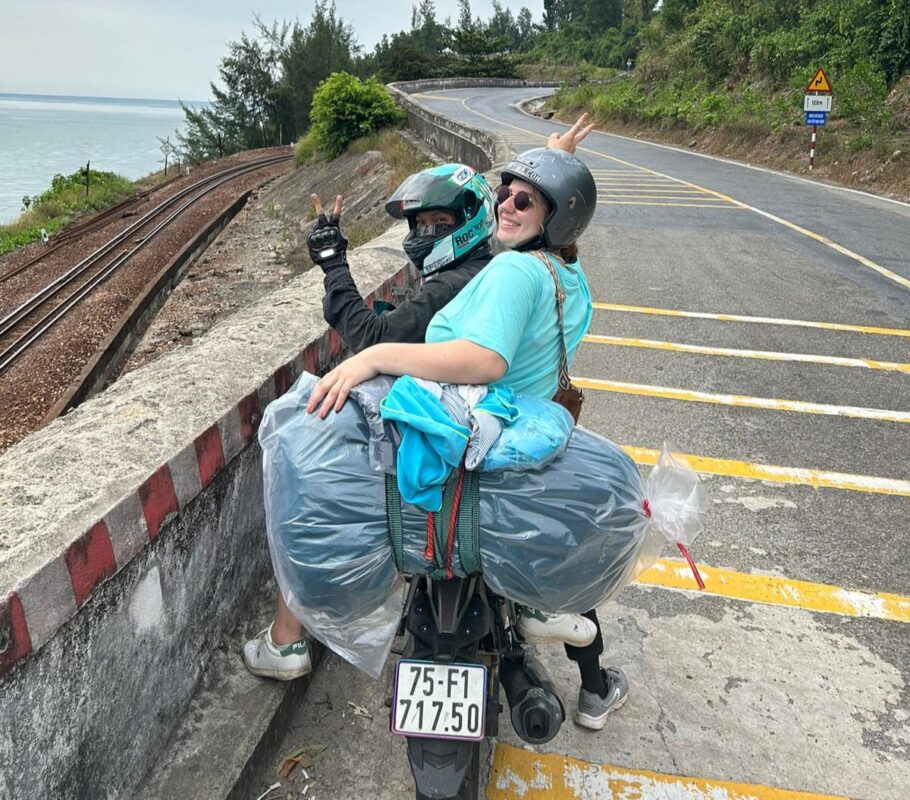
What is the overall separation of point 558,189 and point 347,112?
80.7 ft

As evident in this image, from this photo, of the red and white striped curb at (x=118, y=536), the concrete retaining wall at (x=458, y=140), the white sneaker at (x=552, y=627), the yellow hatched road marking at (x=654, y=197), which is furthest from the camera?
the concrete retaining wall at (x=458, y=140)

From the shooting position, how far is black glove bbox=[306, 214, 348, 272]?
258cm

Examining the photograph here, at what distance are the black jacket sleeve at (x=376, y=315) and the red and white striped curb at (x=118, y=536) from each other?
1.31ft

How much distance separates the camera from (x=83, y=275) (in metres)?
20.8

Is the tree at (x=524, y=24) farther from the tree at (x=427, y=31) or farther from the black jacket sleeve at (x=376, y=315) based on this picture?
the black jacket sleeve at (x=376, y=315)

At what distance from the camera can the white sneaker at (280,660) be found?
8.30 ft

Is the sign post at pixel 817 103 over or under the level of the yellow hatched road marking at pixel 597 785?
over

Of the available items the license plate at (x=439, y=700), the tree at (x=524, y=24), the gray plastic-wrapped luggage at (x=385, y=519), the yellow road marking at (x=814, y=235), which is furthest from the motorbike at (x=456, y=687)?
the tree at (x=524, y=24)

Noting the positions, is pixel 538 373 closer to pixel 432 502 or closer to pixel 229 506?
pixel 432 502

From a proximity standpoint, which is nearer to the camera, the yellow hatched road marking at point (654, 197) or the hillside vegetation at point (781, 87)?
the yellow hatched road marking at point (654, 197)

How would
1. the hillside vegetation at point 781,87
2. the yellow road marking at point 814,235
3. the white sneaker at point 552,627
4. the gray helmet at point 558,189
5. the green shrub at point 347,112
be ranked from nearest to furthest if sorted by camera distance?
the gray helmet at point 558,189, the white sneaker at point 552,627, the yellow road marking at point 814,235, the hillside vegetation at point 781,87, the green shrub at point 347,112

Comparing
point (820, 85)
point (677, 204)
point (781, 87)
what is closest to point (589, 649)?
point (677, 204)

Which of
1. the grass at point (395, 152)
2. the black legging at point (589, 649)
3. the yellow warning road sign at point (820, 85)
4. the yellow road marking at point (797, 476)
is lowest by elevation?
the grass at point (395, 152)

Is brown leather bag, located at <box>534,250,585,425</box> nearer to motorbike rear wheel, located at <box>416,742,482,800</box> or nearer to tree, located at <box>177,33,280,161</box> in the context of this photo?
motorbike rear wheel, located at <box>416,742,482,800</box>
